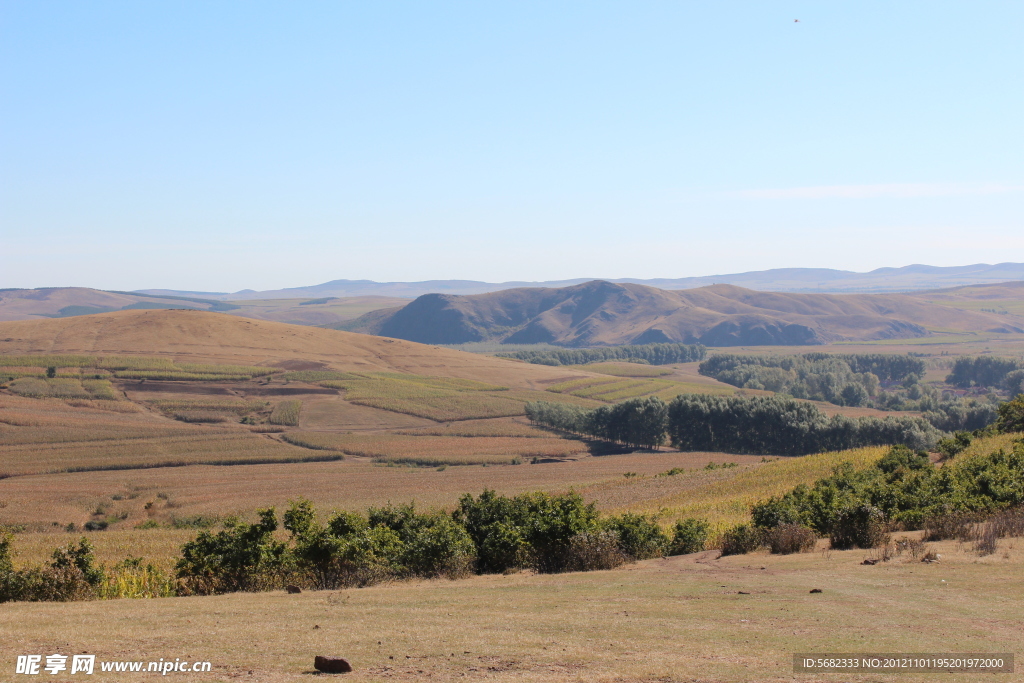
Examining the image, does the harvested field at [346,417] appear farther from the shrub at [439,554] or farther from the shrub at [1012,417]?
the shrub at [439,554]

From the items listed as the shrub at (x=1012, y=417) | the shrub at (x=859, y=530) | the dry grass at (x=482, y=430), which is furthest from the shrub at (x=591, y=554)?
the dry grass at (x=482, y=430)

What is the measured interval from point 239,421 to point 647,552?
11811 cm

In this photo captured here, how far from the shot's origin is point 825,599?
17.8 m

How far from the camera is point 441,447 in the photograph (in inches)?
4715

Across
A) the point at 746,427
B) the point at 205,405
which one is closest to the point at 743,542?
the point at 746,427

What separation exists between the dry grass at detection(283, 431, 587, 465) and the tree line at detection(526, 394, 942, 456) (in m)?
10.2

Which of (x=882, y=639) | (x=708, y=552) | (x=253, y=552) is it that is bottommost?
(x=708, y=552)

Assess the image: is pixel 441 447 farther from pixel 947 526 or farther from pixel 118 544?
pixel 947 526

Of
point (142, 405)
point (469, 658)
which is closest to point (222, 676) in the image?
point (469, 658)

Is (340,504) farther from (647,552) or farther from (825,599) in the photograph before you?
(825,599)

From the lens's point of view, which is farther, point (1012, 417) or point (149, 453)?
point (149, 453)

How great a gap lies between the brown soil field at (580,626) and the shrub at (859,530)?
3.70 meters

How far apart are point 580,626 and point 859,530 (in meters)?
16.2

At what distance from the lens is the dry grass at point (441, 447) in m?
111
